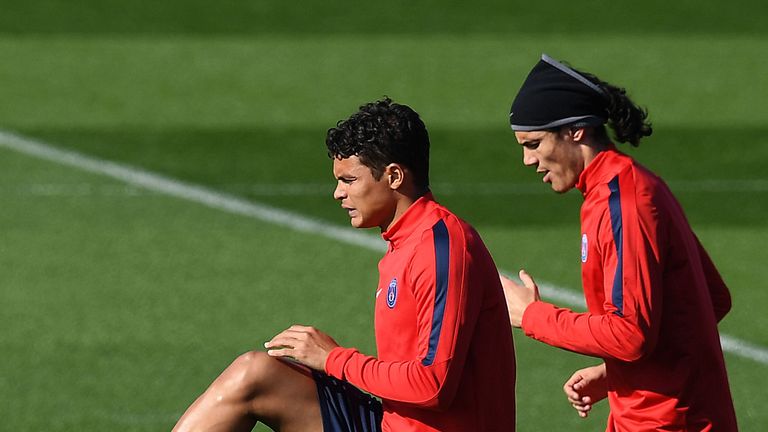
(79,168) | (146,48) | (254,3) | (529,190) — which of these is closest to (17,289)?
(79,168)

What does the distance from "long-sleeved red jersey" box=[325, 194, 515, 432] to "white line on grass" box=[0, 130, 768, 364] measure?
4.66m

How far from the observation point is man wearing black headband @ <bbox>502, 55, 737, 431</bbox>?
5410 mm

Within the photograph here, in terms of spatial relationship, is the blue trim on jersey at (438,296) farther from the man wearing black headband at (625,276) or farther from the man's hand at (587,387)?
the man's hand at (587,387)

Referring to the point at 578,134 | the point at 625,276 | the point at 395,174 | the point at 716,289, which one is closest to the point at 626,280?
the point at 625,276

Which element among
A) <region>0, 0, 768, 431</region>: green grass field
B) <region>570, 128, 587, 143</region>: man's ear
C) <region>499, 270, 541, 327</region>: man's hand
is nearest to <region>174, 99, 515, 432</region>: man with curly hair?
<region>499, 270, 541, 327</region>: man's hand

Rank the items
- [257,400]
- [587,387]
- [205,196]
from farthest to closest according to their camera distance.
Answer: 1. [205,196]
2. [587,387]
3. [257,400]

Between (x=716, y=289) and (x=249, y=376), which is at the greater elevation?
(x=716, y=289)

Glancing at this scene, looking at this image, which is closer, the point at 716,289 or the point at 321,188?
the point at 716,289

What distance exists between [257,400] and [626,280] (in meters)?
1.41

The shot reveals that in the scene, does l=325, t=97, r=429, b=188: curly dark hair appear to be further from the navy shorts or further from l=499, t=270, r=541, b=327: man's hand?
the navy shorts

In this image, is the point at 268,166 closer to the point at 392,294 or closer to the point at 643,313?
the point at 392,294

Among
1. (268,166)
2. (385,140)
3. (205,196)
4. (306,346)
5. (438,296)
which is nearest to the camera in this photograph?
(438,296)

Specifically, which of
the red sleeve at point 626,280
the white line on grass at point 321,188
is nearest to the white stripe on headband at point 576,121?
the red sleeve at point 626,280

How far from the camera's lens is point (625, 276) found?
212 inches
